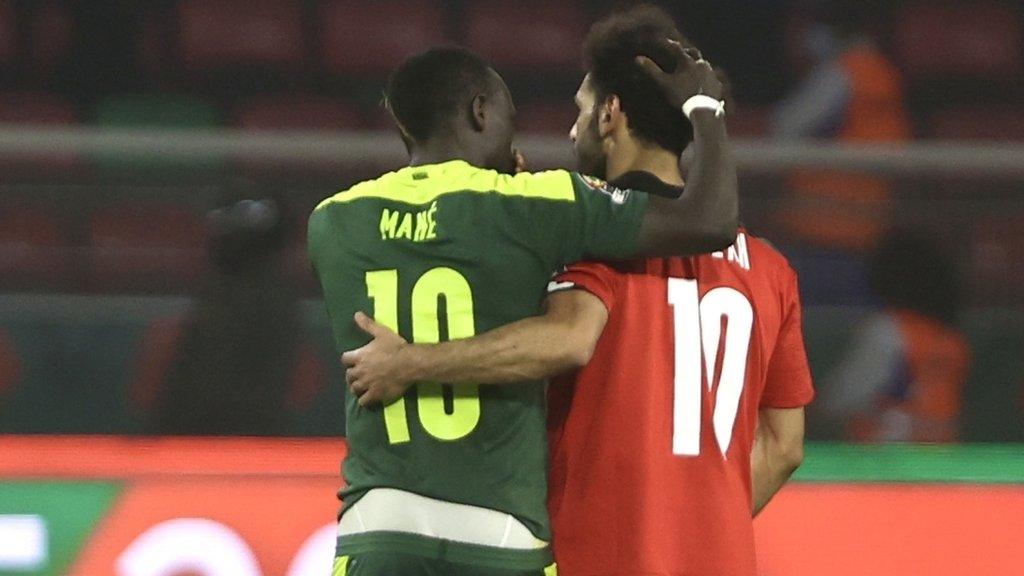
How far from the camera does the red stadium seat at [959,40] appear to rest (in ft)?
22.7

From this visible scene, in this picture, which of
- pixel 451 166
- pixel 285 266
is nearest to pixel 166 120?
pixel 285 266

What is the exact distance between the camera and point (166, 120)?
5.87 m

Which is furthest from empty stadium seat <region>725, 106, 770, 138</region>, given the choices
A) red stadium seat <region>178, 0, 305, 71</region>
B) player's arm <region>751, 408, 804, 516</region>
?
player's arm <region>751, 408, 804, 516</region>

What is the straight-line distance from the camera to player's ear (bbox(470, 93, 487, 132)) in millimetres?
2777

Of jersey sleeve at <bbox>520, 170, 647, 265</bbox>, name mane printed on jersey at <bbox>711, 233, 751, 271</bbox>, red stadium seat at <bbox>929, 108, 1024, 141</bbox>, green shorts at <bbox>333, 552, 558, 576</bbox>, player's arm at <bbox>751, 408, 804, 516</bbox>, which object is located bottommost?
green shorts at <bbox>333, 552, 558, 576</bbox>

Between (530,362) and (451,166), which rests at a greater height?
(451,166)

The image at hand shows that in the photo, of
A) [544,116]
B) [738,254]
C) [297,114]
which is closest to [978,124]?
[544,116]

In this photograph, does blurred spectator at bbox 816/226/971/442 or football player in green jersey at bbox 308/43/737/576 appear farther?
blurred spectator at bbox 816/226/971/442

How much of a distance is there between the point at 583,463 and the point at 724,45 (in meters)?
4.01

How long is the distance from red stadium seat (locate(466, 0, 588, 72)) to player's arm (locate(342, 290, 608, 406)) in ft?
12.6

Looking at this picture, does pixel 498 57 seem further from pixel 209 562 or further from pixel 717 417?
pixel 717 417

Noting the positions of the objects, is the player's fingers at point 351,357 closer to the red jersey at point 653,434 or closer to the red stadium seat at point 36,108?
the red jersey at point 653,434

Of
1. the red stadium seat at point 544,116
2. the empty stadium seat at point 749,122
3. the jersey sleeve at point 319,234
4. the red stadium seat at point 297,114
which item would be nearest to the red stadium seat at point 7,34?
the red stadium seat at point 297,114

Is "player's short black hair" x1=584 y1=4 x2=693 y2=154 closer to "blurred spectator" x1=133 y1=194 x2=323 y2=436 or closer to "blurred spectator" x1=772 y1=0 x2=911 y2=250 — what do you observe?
"blurred spectator" x1=133 y1=194 x2=323 y2=436
